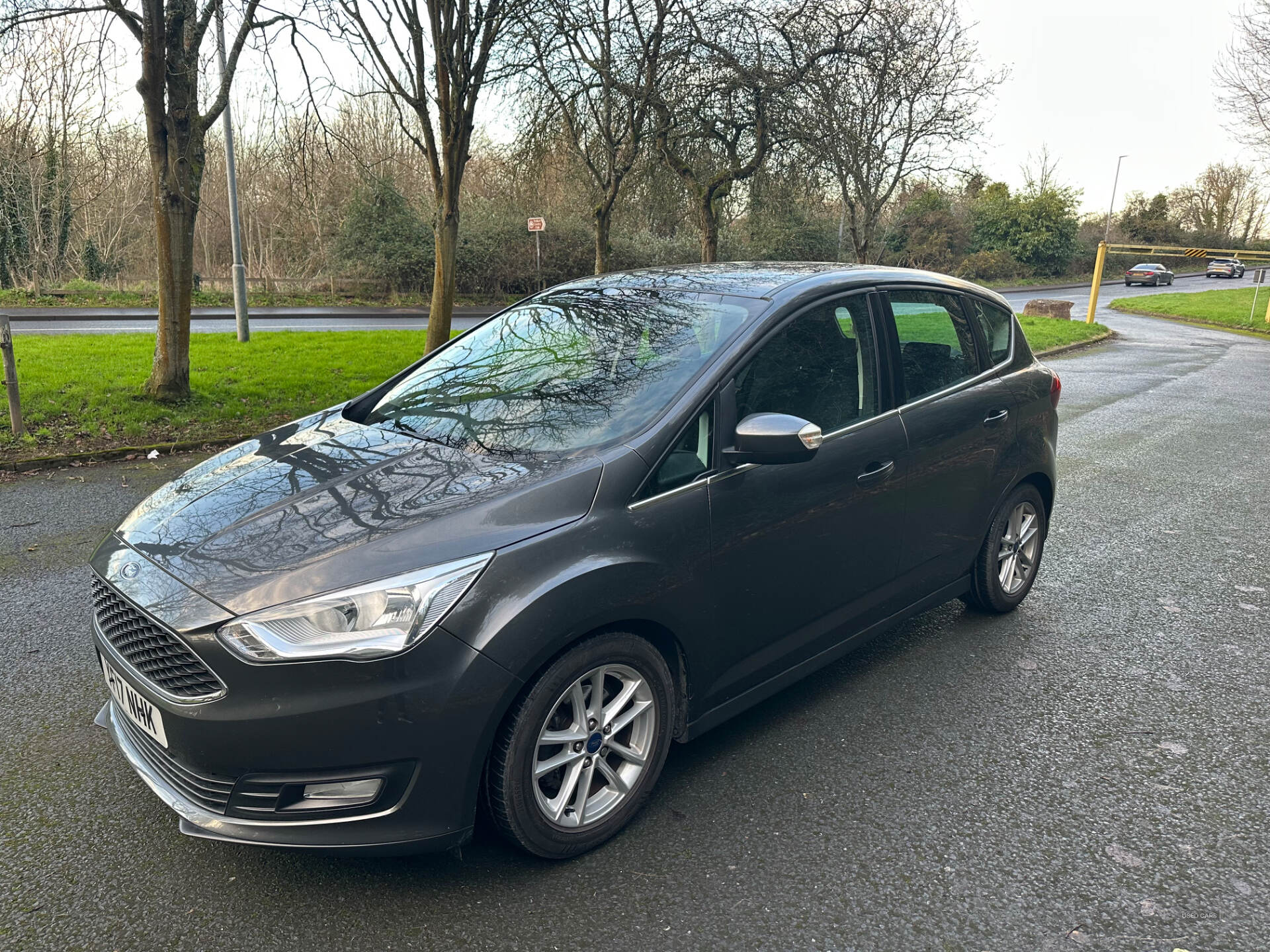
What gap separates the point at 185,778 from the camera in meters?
2.41

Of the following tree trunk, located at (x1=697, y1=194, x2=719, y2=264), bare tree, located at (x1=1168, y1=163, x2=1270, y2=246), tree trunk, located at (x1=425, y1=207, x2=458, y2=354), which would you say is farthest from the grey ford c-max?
bare tree, located at (x1=1168, y1=163, x2=1270, y2=246)

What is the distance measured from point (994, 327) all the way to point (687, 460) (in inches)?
95.3

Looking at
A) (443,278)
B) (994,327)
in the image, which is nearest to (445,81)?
(443,278)

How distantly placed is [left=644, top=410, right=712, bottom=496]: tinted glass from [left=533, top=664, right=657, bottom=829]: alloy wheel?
59 cm

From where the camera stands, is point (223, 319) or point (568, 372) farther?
point (223, 319)

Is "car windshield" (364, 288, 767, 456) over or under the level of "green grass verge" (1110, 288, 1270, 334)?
under

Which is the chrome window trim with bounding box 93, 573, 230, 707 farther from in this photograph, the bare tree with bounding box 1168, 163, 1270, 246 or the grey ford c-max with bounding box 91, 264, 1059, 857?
the bare tree with bounding box 1168, 163, 1270, 246

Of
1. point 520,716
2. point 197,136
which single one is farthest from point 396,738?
point 197,136

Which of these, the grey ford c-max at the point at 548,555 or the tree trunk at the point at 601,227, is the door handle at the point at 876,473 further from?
the tree trunk at the point at 601,227

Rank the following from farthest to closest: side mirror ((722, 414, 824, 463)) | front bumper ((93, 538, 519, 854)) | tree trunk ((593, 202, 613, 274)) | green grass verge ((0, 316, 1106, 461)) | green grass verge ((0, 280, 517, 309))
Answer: green grass verge ((0, 280, 517, 309)), tree trunk ((593, 202, 613, 274)), green grass verge ((0, 316, 1106, 461)), side mirror ((722, 414, 824, 463)), front bumper ((93, 538, 519, 854))

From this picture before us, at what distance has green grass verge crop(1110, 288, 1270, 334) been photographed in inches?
1090

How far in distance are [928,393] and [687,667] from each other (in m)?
1.77

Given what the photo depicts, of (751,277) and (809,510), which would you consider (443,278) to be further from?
(809,510)

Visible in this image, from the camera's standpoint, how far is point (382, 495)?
8.75 feet
